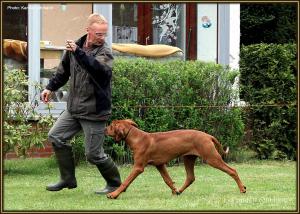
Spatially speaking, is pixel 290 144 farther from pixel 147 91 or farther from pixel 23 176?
pixel 23 176

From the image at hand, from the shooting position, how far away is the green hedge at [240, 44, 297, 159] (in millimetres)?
12109

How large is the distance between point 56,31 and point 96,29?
443 cm

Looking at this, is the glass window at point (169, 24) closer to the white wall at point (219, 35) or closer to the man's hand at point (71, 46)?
the white wall at point (219, 35)

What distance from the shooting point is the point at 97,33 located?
7820 mm

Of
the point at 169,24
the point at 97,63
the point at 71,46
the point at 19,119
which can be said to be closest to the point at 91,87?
the point at 97,63

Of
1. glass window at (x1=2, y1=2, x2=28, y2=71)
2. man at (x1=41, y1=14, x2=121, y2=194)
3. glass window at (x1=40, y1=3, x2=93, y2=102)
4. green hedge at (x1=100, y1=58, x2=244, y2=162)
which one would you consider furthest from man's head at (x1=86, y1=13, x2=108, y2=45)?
glass window at (x1=2, y1=2, x2=28, y2=71)

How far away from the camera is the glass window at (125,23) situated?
41.8 feet

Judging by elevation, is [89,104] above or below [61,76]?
below

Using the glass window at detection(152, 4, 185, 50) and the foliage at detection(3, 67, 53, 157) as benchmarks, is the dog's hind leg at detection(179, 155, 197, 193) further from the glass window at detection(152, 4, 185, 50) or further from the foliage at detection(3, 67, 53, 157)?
the glass window at detection(152, 4, 185, 50)

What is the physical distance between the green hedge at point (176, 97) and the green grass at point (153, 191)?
0.71 m

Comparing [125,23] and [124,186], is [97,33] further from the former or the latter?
[125,23]

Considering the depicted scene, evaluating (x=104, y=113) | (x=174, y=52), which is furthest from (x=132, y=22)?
(x=104, y=113)

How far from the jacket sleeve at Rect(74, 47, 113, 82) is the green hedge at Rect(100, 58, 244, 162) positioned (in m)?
3.33

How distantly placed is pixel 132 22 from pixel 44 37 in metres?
1.77
